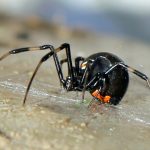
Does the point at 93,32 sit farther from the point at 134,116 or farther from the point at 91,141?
the point at 91,141

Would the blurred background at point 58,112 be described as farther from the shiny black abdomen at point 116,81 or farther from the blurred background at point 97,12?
the blurred background at point 97,12

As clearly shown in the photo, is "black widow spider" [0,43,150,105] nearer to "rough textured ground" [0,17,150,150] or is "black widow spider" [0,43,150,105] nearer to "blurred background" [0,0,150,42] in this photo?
"rough textured ground" [0,17,150,150]

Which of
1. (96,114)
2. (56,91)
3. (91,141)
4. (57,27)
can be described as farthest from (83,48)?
(91,141)

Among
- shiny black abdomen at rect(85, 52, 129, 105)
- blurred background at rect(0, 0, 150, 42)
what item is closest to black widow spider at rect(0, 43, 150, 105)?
shiny black abdomen at rect(85, 52, 129, 105)

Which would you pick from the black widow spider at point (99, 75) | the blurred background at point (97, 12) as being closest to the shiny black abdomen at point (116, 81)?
the black widow spider at point (99, 75)

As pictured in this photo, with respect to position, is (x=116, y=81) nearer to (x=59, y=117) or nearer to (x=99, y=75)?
(x=99, y=75)

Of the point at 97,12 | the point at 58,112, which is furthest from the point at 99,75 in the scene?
the point at 97,12
